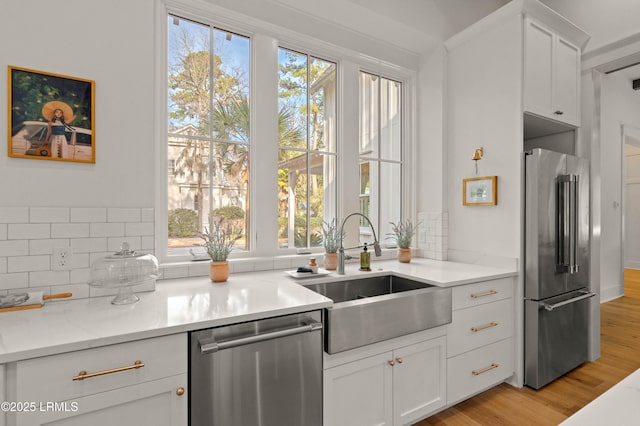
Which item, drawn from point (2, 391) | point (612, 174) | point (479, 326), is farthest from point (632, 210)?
point (2, 391)

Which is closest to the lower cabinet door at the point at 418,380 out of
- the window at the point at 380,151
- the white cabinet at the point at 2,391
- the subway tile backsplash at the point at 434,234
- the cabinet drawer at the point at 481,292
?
the cabinet drawer at the point at 481,292

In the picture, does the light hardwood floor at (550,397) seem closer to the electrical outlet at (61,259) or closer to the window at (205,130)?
the window at (205,130)

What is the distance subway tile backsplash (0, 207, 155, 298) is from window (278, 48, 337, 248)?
3.54 ft

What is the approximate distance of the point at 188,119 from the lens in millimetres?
2172

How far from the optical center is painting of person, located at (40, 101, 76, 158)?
1562 mm

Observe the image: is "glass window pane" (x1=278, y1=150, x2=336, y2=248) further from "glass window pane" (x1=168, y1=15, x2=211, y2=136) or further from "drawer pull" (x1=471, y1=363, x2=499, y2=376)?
"drawer pull" (x1=471, y1=363, x2=499, y2=376)

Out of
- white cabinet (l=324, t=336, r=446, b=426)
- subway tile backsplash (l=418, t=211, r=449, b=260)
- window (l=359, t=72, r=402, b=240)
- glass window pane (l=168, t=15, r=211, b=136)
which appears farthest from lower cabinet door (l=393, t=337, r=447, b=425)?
glass window pane (l=168, t=15, r=211, b=136)

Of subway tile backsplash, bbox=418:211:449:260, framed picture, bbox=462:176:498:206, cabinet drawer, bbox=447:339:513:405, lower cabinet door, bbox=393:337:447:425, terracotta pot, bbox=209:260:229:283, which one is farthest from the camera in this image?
subway tile backsplash, bbox=418:211:449:260

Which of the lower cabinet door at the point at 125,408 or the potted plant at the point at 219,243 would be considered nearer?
the lower cabinet door at the point at 125,408

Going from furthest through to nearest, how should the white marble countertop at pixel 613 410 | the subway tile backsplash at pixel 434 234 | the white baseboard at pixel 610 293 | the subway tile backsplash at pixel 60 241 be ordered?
the white baseboard at pixel 610 293 → the subway tile backsplash at pixel 434 234 → the subway tile backsplash at pixel 60 241 → the white marble countertop at pixel 613 410

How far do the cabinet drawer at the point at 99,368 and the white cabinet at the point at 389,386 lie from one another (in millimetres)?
732

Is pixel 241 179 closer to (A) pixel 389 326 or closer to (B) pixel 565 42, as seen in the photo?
(A) pixel 389 326

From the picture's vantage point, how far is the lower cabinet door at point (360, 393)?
1561 mm

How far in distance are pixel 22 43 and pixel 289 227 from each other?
181cm
